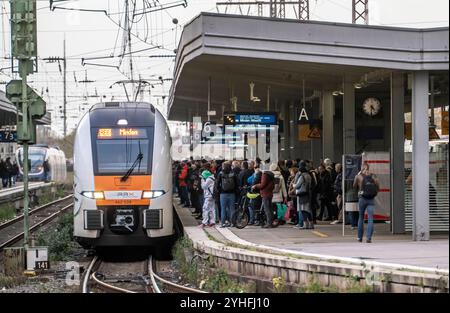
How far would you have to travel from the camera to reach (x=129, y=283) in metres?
13.2

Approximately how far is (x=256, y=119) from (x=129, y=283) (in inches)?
314

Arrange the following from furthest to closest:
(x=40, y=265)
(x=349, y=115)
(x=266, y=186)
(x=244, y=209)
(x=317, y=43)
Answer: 1. (x=349, y=115)
2. (x=244, y=209)
3. (x=266, y=186)
4. (x=317, y=43)
5. (x=40, y=265)

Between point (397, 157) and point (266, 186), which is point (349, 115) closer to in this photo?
point (266, 186)

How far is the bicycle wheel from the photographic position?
18.0m

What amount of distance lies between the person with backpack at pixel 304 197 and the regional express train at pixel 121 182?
2871 millimetres

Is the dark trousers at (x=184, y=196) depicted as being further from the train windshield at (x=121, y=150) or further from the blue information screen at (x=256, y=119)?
the train windshield at (x=121, y=150)

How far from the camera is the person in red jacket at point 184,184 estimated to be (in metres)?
25.5

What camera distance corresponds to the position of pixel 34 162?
50906mm

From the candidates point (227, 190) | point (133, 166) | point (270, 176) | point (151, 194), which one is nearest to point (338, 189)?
point (270, 176)

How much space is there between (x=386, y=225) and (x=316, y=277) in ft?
28.7

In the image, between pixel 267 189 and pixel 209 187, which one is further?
pixel 209 187

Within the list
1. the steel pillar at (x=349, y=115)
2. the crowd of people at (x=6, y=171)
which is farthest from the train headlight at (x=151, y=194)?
the crowd of people at (x=6, y=171)

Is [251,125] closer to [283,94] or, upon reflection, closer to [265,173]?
[265,173]
